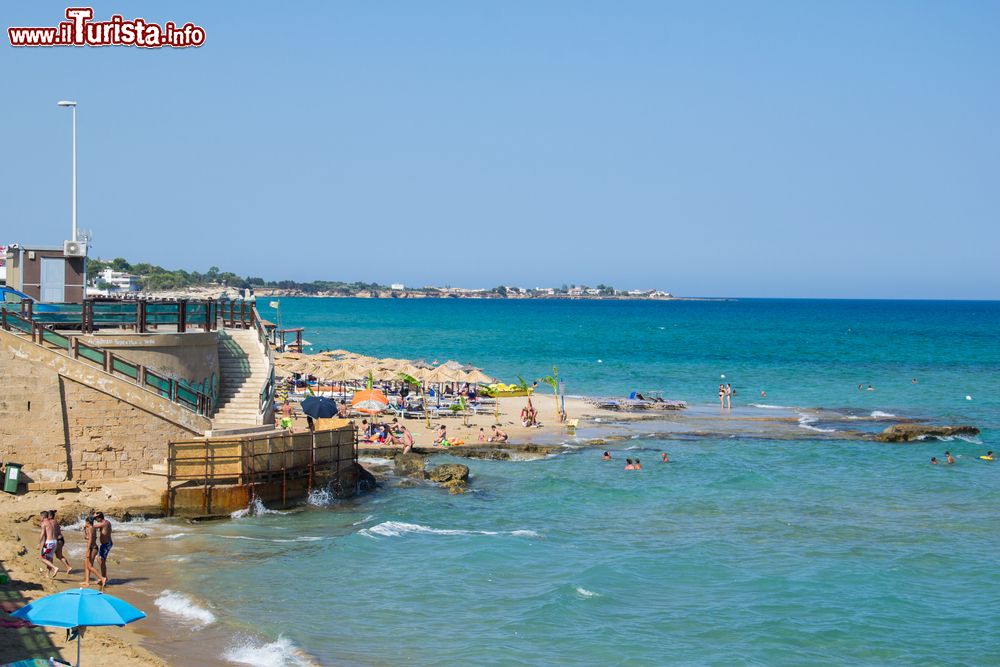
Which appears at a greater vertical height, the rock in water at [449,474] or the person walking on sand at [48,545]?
the person walking on sand at [48,545]

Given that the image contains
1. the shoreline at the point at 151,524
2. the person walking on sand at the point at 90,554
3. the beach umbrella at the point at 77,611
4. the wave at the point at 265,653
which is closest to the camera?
the beach umbrella at the point at 77,611

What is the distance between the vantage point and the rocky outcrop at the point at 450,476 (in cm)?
2759

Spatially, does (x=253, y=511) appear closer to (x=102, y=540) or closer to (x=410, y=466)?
(x=102, y=540)

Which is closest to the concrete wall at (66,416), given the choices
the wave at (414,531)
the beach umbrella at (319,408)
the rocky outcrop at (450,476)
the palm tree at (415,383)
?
the wave at (414,531)

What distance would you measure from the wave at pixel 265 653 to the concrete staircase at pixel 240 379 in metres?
9.37

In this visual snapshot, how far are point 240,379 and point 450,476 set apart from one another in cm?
649

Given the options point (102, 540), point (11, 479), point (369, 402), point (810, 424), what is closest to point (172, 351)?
point (11, 479)

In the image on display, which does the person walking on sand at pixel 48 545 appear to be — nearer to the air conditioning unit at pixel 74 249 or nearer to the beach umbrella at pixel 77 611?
the beach umbrella at pixel 77 611

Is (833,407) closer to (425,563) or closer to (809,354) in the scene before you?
(425,563)

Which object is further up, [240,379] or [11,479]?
[240,379]

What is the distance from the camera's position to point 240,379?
27.7m

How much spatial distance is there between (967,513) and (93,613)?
2254 cm

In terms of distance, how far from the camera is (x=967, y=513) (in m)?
26.3

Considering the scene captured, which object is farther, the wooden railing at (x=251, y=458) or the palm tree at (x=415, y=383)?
the palm tree at (x=415, y=383)
